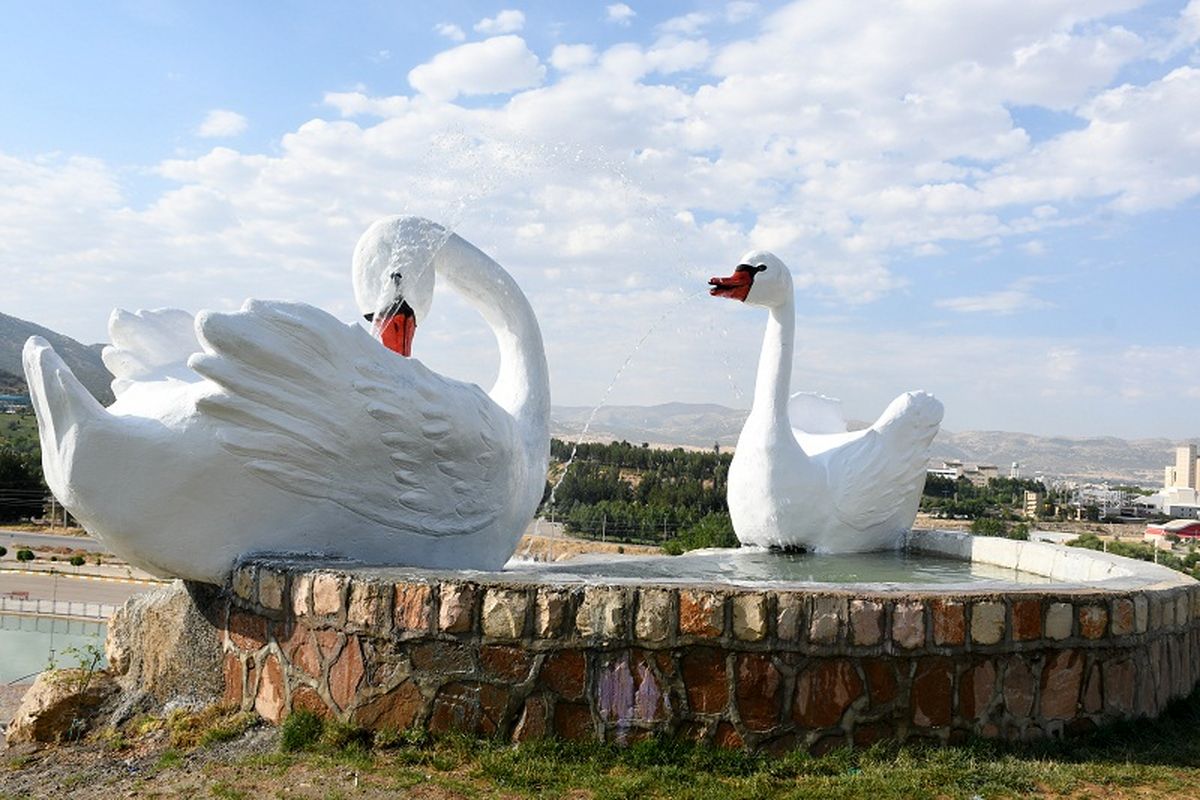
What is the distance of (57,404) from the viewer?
493 centimetres

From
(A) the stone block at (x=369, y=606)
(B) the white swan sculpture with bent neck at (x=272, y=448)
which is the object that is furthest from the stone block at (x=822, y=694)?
(B) the white swan sculpture with bent neck at (x=272, y=448)

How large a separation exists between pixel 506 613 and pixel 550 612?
0.68ft

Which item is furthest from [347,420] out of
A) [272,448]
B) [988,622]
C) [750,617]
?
[988,622]

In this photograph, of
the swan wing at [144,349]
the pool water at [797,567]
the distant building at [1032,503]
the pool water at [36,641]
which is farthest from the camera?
the distant building at [1032,503]

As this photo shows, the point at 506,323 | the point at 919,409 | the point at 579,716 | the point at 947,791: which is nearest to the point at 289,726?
the point at 579,716

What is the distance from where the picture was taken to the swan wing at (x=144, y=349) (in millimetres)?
→ 6406

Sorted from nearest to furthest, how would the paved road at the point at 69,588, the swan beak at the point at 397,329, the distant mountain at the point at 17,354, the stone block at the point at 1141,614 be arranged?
the stone block at the point at 1141,614 → the swan beak at the point at 397,329 → the paved road at the point at 69,588 → the distant mountain at the point at 17,354

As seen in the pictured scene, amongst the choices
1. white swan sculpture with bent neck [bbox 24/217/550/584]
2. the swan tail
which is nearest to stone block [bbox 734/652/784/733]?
white swan sculpture with bent neck [bbox 24/217/550/584]

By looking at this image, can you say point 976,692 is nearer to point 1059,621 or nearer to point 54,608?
point 1059,621

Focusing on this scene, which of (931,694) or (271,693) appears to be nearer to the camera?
(931,694)

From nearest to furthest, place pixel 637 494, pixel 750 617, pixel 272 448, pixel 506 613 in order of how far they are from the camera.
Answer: pixel 750 617 → pixel 506 613 → pixel 272 448 → pixel 637 494

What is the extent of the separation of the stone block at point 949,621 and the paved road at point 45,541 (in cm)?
3869

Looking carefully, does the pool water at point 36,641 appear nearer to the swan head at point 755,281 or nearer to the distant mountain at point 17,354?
the swan head at point 755,281

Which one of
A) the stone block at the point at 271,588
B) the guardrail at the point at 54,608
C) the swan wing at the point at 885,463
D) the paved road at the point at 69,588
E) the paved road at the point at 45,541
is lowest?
the paved road at the point at 45,541
